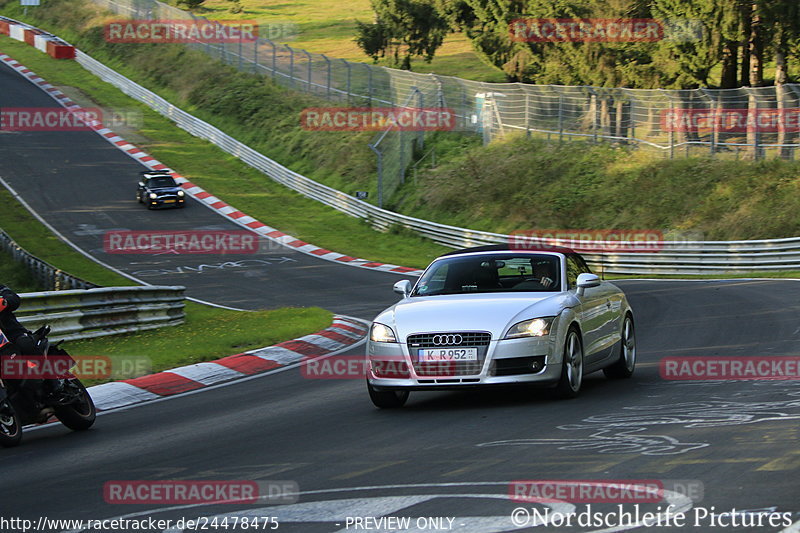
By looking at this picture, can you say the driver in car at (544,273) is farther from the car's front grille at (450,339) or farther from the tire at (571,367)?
the car's front grille at (450,339)

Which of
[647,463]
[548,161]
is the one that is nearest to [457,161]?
[548,161]

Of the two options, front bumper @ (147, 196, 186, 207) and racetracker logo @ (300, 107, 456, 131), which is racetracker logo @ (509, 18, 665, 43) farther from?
front bumper @ (147, 196, 186, 207)

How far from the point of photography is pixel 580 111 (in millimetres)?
41094

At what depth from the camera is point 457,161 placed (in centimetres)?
4500

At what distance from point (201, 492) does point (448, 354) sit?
3512 millimetres

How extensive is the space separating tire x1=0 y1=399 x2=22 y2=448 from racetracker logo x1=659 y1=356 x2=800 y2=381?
6756mm

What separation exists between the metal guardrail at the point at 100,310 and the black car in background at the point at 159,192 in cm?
2335

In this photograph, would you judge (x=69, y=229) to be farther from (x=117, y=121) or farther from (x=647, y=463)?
(x=647, y=463)

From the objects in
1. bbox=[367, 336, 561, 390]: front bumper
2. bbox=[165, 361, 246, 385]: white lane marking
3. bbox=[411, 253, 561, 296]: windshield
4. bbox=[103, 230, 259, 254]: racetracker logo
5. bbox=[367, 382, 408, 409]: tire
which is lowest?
bbox=[103, 230, 259, 254]: racetracker logo

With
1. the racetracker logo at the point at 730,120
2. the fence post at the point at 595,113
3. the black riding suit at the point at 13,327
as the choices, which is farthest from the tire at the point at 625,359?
the fence post at the point at 595,113

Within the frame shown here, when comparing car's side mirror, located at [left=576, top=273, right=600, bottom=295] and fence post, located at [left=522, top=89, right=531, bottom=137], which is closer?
car's side mirror, located at [left=576, top=273, right=600, bottom=295]

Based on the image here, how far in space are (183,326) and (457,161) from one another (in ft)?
87.7

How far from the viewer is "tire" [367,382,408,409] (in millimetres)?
10344

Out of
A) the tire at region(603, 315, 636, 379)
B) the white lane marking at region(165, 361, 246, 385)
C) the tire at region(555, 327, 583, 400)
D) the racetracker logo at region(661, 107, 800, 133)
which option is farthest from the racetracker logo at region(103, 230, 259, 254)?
the tire at region(555, 327, 583, 400)
